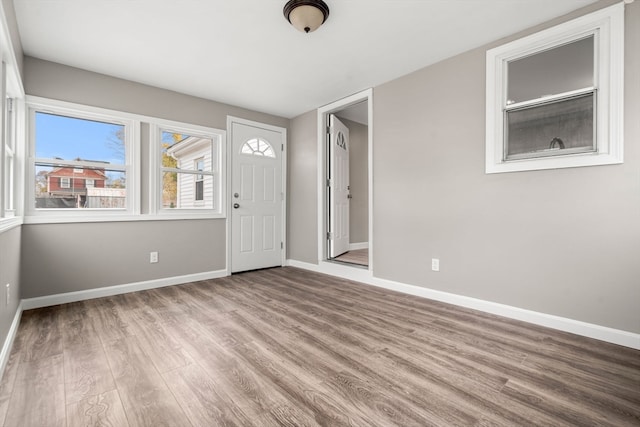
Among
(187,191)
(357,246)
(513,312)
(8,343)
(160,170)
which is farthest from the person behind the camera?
(357,246)

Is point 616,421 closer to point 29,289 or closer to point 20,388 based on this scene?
point 20,388

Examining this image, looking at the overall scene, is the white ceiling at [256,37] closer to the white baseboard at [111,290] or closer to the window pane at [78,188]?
the window pane at [78,188]

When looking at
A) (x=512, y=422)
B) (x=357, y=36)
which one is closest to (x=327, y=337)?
(x=512, y=422)

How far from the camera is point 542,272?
7.96 feet

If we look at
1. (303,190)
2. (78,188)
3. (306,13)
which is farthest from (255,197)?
(306,13)

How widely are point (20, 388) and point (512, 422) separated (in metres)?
2.48


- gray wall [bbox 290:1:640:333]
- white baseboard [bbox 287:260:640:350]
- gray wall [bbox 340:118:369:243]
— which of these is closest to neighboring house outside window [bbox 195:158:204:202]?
Answer: white baseboard [bbox 287:260:640:350]

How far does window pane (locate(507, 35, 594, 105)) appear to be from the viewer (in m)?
2.26

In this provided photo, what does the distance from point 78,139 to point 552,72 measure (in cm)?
463

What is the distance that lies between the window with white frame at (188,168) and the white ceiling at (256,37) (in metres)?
A: 0.64

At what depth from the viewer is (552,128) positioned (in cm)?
240

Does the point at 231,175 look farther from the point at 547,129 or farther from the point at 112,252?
the point at 547,129

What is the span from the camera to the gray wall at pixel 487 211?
82.3 inches

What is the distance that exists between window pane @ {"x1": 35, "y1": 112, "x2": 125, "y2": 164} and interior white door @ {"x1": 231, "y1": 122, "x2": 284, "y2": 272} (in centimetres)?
142
